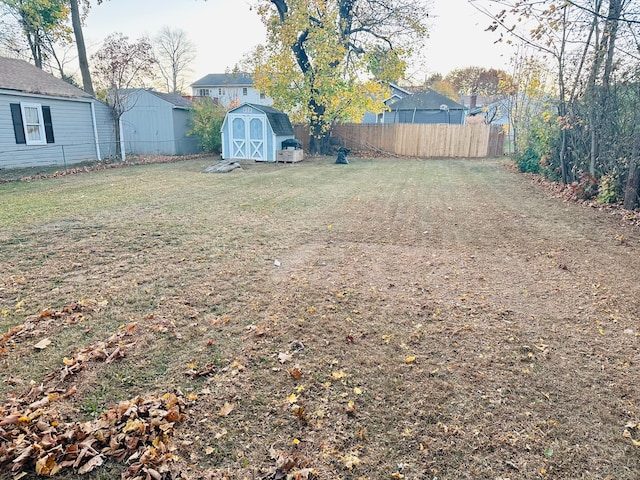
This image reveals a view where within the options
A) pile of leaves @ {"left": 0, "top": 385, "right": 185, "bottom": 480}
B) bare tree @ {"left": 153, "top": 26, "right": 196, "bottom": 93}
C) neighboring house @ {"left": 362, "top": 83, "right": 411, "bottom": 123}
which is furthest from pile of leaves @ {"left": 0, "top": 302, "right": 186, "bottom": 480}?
bare tree @ {"left": 153, "top": 26, "right": 196, "bottom": 93}

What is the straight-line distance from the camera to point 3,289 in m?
3.98

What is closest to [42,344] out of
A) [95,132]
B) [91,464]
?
[91,464]

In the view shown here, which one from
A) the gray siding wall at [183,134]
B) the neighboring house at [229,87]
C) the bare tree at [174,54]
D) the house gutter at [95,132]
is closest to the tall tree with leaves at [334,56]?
the gray siding wall at [183,134]

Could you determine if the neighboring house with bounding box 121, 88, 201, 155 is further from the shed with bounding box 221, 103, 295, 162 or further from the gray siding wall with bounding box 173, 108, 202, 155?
the shed with bounding box 221, 103, 295, 162

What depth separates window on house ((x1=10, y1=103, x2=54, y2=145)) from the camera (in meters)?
13.2

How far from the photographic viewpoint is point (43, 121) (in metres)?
14.0

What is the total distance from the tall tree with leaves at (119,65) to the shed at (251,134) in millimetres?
4183

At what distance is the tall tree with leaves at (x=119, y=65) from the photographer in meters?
16.5

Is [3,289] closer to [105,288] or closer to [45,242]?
[105,288]

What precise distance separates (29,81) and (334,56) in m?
11.1

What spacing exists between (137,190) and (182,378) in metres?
8.12

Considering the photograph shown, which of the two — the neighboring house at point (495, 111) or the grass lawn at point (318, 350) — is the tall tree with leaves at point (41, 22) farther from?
the neighboring house at point (495, 111)

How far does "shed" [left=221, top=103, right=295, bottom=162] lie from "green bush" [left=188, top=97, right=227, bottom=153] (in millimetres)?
1626

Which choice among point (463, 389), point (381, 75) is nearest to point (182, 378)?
point (463, 389)
